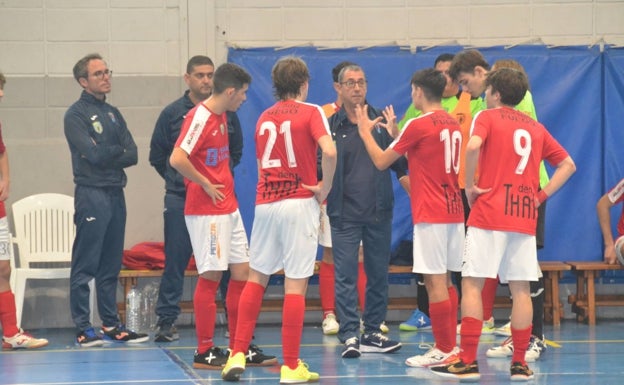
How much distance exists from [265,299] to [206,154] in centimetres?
315

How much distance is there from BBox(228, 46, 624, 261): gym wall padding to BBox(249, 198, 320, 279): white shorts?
2.97m

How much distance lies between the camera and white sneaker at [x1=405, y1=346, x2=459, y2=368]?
6801 mm

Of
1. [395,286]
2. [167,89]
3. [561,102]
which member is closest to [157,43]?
[167,89]

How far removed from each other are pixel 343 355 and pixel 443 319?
0.89m

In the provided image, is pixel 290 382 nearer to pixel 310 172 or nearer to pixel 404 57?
pixel 310 172

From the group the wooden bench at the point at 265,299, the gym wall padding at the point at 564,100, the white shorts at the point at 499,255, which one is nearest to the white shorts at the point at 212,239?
the white shorts at the point at 499,255

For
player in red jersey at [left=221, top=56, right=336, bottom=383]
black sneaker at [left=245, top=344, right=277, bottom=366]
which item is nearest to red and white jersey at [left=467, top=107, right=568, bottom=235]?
player in red jersey at [left=221, top=56, right=336, bottom=383]

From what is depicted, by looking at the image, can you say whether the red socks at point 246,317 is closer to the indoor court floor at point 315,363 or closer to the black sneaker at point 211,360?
the indoor court floor at point 315,363

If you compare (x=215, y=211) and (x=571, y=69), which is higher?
(x=571, y=69)

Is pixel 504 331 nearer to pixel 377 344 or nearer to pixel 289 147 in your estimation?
pixel 377 344

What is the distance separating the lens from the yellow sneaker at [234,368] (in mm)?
6250

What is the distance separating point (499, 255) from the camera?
628 cm

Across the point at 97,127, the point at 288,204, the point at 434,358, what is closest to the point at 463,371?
the point at 434,358

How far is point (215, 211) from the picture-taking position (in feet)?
21.7
